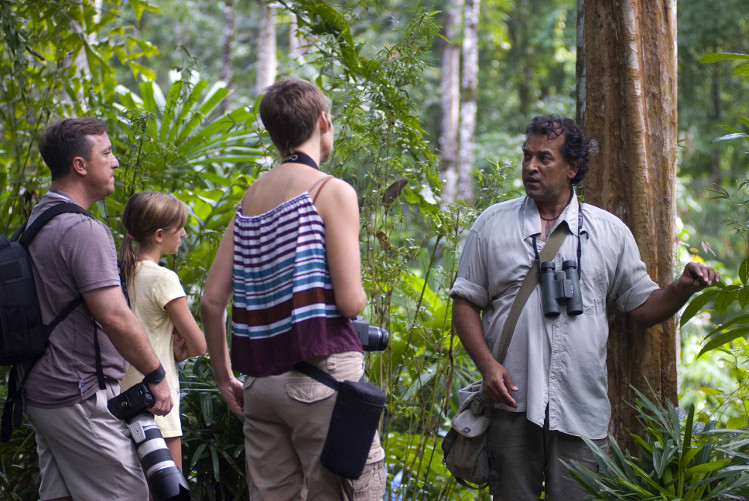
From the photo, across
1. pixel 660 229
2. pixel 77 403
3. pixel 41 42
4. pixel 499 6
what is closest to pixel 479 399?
pixel 660 229

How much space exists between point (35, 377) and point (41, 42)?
338 centimetres

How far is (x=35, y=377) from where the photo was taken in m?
2.53

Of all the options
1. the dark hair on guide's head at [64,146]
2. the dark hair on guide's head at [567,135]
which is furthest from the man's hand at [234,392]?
the dark hair on guide's head at [567,135]

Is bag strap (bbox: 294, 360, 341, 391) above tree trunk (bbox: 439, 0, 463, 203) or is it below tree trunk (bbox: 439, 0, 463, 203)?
below

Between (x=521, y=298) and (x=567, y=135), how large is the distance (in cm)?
71

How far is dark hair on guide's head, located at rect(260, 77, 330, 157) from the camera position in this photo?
2162 millimetres

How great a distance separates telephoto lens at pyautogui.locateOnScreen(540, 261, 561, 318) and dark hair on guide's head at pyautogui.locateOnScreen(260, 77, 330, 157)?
3.73 feet

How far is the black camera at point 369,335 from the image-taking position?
2285 mm

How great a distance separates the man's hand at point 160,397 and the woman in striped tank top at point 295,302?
516 millimetres

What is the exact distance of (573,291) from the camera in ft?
9.30

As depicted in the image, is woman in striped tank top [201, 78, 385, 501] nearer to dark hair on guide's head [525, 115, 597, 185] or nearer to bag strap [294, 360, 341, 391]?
bag strap [294, 360, 341, 391]

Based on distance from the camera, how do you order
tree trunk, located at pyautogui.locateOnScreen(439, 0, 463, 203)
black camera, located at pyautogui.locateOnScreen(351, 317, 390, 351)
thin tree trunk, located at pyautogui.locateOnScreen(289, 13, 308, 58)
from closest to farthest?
black camera, located at pyautogui.locateOnScreen(351, 317, 390, 351), thin tree trunk, located at pyautogui.locateOnScreen(289, 13, 308, 58), tree trunk, located at pyautogui.locateOnScreen(439, 0, 463, 203)

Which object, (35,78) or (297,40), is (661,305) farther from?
(297,40)

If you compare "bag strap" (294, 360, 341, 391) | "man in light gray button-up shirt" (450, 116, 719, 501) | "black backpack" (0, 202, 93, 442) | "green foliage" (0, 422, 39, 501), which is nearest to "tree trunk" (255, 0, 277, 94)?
"green foliage" (0, 422, 39, 501)
